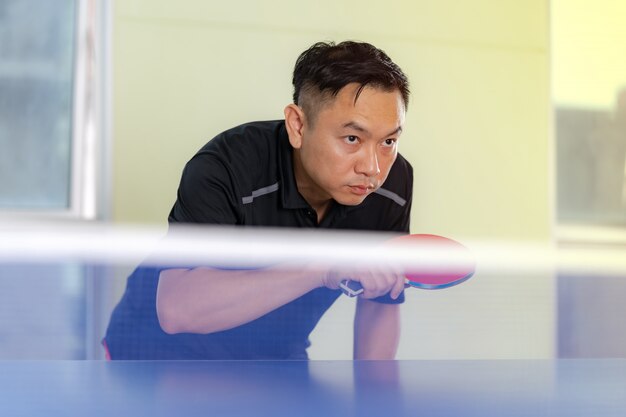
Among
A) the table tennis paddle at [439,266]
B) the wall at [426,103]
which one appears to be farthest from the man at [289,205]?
the wall at [426,103]

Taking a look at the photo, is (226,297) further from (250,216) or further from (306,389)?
(306,389)

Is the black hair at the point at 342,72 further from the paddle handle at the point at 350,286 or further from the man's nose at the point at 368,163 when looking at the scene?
the paddle handle at the point at 350,286

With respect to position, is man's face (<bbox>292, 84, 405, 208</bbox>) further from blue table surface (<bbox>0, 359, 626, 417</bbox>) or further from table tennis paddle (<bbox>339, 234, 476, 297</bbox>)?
blue table surface (<bbox>0, 359, 626, 417</bbox>)

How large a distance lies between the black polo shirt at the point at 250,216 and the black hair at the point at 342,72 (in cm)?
15

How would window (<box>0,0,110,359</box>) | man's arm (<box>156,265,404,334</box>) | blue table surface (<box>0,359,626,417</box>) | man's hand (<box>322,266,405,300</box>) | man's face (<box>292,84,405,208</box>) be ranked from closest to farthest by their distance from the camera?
blue table surface (<box>0,359,626,417</box>) → man's hand (<box>322,266,405,300</box>) → man's arm (<box>156,265,404,334</box>) → man's face (<box>292,84,405,208</box>) → window (<box>0,0,110,359</box>)

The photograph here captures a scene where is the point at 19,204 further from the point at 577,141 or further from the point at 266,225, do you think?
the point at 577,141

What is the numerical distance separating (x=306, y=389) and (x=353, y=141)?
88 centimetres

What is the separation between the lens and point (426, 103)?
156 inches

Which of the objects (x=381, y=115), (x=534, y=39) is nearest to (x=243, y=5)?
(x=534, y=39)

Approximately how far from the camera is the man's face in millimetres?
1966

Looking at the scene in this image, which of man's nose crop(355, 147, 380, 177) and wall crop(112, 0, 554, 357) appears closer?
man's nose crop(355, 147, 380, 177)

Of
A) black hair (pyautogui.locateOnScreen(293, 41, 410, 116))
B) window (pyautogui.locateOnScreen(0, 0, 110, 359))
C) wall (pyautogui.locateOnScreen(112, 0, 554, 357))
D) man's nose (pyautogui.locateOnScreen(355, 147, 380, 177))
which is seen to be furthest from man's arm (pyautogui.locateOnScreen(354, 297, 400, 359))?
window (pyautogui.locateOnScreen(0, 0, 110, 359))

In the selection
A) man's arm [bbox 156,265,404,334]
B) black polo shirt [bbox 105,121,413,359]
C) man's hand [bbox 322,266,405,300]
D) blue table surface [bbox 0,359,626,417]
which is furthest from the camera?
black polo shirt [bbox 105,121,413,359]

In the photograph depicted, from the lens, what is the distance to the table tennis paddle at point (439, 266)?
1.74 m
